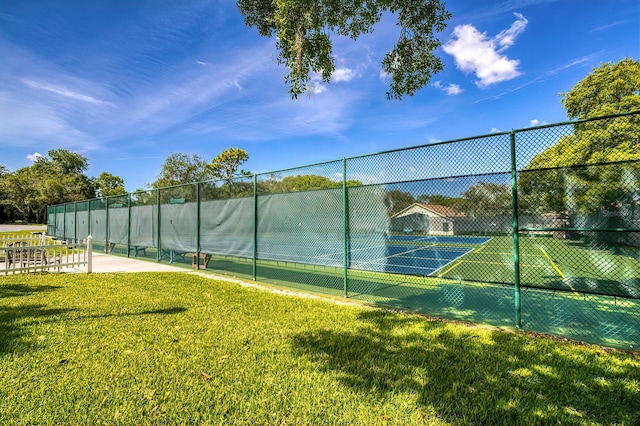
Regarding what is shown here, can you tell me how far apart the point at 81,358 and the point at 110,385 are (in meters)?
0.89

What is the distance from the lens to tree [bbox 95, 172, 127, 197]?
77.8 meters

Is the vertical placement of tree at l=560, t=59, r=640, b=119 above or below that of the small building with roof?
above

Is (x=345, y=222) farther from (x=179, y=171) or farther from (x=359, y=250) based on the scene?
(x=179, y=171)

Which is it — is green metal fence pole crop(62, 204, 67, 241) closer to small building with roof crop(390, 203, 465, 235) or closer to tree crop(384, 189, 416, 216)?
tree crop(384, 189, 416, 216)

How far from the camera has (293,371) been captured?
3.26m

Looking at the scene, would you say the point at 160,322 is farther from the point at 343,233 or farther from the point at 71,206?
the point at 71,206

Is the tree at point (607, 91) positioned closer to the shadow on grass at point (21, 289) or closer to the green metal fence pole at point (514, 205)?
the green metal fence pole at point (514, 205)

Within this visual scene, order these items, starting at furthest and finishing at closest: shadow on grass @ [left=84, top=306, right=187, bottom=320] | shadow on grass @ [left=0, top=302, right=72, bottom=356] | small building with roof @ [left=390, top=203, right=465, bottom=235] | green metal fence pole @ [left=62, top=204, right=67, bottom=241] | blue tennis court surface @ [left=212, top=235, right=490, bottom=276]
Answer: green metal fence pole @ [left=62, top=204, right=67, bottom=241] < blue tennis court surface @ [left=212, top=235, right=490, bottom=276] < small building with roof @ [left=390, top=203, right=465, bottom=235] < shadow on grass @ [left=84, top=306, right=187, bottom=320] < shadow on grass @ [left=0, top=302, right=72, bottom=356]

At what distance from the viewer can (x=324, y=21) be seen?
Result: 255 inches

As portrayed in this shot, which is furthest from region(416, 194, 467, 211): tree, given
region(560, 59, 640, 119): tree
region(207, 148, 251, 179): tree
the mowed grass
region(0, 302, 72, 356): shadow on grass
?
region(207, 148, 251, 179): tree

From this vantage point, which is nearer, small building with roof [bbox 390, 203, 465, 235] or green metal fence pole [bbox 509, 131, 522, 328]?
green metal fence pole [bbox 509, 131, 522, 328]

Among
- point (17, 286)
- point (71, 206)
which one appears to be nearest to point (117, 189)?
point (71, 206)

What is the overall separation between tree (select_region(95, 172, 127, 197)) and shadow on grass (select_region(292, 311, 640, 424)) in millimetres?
84971

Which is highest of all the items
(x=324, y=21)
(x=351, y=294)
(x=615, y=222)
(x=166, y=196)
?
(x=324, y=21)
